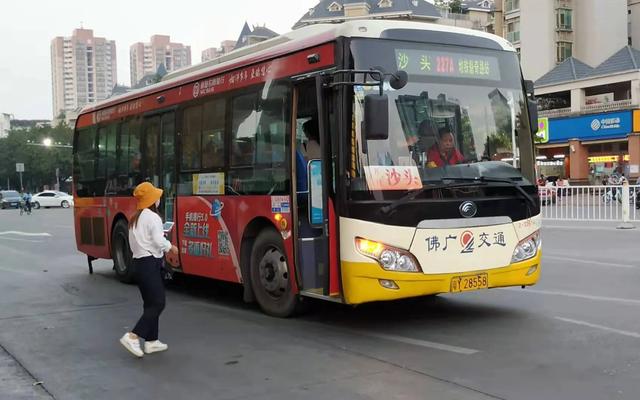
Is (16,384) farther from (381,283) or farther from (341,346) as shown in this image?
(381,283)

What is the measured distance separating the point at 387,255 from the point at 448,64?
7.09 feet

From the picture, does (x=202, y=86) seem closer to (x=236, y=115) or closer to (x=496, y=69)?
(x=236, y=115)

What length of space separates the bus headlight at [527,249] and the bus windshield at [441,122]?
0.64m

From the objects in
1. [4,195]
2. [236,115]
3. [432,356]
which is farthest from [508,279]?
[4,195]

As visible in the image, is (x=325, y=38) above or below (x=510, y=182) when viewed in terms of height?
above

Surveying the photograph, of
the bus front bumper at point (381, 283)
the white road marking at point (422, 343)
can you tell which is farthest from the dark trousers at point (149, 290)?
the white road marking at point (422, 343)

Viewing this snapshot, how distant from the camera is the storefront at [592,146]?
42.0 m

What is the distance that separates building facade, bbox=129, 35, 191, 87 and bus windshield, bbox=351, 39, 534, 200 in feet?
517

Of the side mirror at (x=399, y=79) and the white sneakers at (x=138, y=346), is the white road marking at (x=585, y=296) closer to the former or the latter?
the side mirror at (x=399, y=79)

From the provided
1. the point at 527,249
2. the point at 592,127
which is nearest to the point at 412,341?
the point at 527,249

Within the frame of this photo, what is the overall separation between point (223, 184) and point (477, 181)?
3.39 metres

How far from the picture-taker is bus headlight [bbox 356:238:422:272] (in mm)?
6559

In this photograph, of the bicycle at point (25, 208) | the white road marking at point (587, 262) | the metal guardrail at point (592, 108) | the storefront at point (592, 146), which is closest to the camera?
the white road marking at point (587, 262)

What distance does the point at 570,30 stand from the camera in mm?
53531
